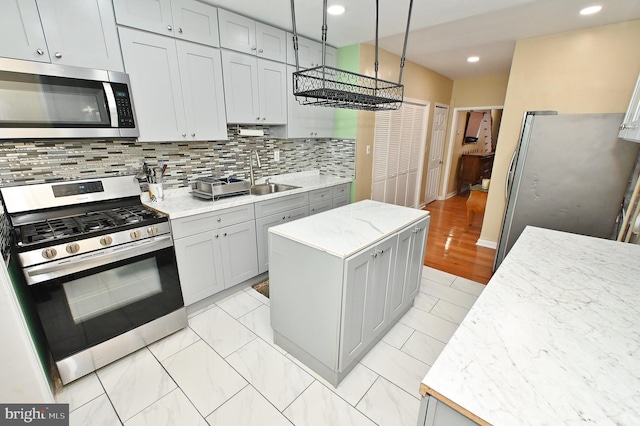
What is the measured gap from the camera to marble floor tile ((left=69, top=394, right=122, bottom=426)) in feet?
4.79

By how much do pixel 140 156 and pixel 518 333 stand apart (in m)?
2.71

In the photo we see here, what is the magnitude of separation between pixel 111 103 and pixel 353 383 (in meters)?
2.43

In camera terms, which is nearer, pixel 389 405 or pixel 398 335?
pixel 389 405

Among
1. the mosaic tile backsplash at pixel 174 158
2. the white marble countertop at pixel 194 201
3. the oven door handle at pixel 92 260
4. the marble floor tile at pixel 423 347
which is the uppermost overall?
the mosaic tile backsplash at pixel 174 158

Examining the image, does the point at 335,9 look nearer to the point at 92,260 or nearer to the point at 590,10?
the point at 590,10

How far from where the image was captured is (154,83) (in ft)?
6.71

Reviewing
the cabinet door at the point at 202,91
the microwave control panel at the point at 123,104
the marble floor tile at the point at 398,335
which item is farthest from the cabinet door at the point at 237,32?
the marble floor tile at the point at 398,335

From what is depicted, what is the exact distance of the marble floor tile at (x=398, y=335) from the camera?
6.70ft

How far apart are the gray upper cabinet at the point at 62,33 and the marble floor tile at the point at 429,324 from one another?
2.90m

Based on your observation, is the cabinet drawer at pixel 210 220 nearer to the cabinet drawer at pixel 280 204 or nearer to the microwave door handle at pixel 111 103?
the cabinet drawer at pixel 280 204

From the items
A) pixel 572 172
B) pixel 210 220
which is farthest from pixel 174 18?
pixel 572 172

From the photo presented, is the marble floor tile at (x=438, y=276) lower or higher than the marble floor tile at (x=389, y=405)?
higher

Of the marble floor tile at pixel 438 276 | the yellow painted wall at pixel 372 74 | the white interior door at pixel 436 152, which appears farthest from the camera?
the white interior door at pixel 436 152

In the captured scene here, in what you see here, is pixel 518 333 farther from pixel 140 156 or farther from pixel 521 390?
pixel 140 156
